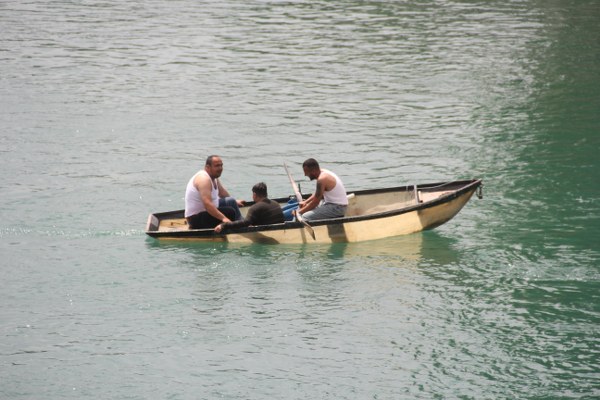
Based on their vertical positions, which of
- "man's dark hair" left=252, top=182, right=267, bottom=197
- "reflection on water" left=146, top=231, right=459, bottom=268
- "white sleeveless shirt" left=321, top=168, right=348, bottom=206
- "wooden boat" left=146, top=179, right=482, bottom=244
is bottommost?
"reflection on water" left=146, top=231, right=459, bottom=268

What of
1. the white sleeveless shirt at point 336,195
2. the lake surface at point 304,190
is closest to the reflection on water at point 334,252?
the lake surface at point 304,190

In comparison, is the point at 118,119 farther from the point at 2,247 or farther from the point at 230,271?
the point at 230,271

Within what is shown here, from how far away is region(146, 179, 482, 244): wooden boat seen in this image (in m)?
16.2

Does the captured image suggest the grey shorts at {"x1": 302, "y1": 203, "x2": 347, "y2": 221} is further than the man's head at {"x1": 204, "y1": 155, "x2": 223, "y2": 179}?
Yes

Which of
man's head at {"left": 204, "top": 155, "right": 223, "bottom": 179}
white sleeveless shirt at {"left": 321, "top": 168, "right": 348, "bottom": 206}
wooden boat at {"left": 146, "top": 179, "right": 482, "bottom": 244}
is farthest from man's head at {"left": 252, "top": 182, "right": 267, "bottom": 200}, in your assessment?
white sleeveless shirt at {"left": 321, "top": 168, "right": 348, "bottom": 206}

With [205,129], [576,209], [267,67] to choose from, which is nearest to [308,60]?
[267,67]

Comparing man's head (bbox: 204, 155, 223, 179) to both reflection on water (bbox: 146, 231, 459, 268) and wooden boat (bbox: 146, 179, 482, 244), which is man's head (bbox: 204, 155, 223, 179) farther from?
reflection on water (bbox: 146, 231, 459, 268)

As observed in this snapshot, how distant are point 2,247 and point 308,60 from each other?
47.5ft

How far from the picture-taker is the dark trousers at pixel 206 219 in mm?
16766

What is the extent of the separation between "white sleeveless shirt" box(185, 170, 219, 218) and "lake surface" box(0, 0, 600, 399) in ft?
2.12

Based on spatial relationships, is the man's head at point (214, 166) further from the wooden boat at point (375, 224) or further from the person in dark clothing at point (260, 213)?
the wooden boat at point (375, 224)

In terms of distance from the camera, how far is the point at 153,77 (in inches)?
1133

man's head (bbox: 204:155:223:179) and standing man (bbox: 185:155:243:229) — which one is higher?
man's head (bbox: 204:155:223:179)

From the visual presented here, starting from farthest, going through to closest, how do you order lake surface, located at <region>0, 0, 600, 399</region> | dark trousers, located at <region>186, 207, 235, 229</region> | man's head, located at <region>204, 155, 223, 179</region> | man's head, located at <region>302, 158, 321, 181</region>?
dark trousers, located at <region>186, 207, 235, 229</region>, man's head, located at <region>204, 155, 223, 179</region>, man's head, located at <region>302, 158, 321, 181</region>, lake surface, located at <region>0, 0, 600, 399</region>
